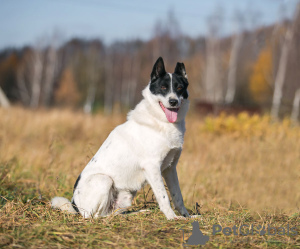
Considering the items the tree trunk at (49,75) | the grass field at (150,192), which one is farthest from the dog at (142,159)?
the tree trunk at (49,75)

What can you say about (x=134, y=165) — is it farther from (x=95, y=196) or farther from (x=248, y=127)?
(x=248, y=127)

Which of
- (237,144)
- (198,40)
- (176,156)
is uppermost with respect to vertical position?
(198,40)

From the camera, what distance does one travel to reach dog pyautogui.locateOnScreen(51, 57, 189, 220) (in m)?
3.54

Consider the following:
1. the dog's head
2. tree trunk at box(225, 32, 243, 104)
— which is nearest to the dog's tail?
the dog's head

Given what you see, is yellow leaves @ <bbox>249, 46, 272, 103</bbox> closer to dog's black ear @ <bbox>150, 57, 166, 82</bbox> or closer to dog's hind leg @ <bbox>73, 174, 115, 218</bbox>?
dog's black ear @ <bbox>150, 57, 166, 82</bbox>

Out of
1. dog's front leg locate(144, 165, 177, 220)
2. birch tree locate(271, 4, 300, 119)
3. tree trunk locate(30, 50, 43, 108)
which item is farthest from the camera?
tree trunk locate(30, 50, 43, 108)

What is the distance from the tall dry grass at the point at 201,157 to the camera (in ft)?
17.1

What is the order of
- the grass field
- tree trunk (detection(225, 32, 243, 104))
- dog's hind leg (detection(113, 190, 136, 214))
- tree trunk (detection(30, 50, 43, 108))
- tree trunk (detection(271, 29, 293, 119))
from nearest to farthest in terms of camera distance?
the grass field
dog's hind leg (detection(113, 190, 136, 214))
tree trunk (detection(271, 29, 293, 119))
tree trunk (detection(225, 32, 243, 104))
tree trunk (detection(30, 50, 43, 108))

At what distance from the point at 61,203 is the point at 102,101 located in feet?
159

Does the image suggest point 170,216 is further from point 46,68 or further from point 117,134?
point 46,68

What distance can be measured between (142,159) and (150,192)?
5.02 ft

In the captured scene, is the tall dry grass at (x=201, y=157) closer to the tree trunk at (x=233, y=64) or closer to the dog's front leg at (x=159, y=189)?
the dog's front leg at (x=159, y=189)

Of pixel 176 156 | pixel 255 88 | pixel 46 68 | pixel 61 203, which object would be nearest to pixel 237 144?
pixel 176 156

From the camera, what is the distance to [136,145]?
3.65 m
